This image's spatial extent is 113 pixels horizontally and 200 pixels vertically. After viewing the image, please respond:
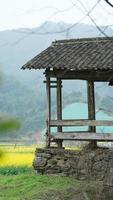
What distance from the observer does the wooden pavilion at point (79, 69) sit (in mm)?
13445

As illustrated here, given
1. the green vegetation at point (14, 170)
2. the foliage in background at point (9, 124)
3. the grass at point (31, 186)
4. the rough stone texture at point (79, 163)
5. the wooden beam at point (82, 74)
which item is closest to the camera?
the foliage in background at point (9, 124)

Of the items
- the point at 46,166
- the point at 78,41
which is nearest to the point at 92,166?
the point at 46,166

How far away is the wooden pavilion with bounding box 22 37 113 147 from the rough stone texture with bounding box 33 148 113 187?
0.34 m

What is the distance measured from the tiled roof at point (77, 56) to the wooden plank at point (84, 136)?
1697mm

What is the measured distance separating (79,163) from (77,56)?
2737 mm

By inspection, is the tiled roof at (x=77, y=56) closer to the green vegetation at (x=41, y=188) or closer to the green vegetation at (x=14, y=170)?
the green vegetation at (x=41, y=188)

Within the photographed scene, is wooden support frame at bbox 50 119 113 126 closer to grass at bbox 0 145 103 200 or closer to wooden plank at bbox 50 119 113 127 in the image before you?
wooden plank at bbox 50 119 113 127

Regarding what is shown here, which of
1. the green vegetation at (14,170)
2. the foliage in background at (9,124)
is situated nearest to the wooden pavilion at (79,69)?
the green vegetation at (14,170)

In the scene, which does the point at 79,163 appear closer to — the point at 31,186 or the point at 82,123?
the point at 82,123

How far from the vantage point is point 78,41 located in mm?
15156

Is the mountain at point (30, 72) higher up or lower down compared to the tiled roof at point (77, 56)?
lower down

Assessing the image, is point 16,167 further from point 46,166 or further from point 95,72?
point 95,72

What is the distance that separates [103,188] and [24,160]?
11.3 m

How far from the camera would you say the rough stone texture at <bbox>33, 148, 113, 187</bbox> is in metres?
13.9
